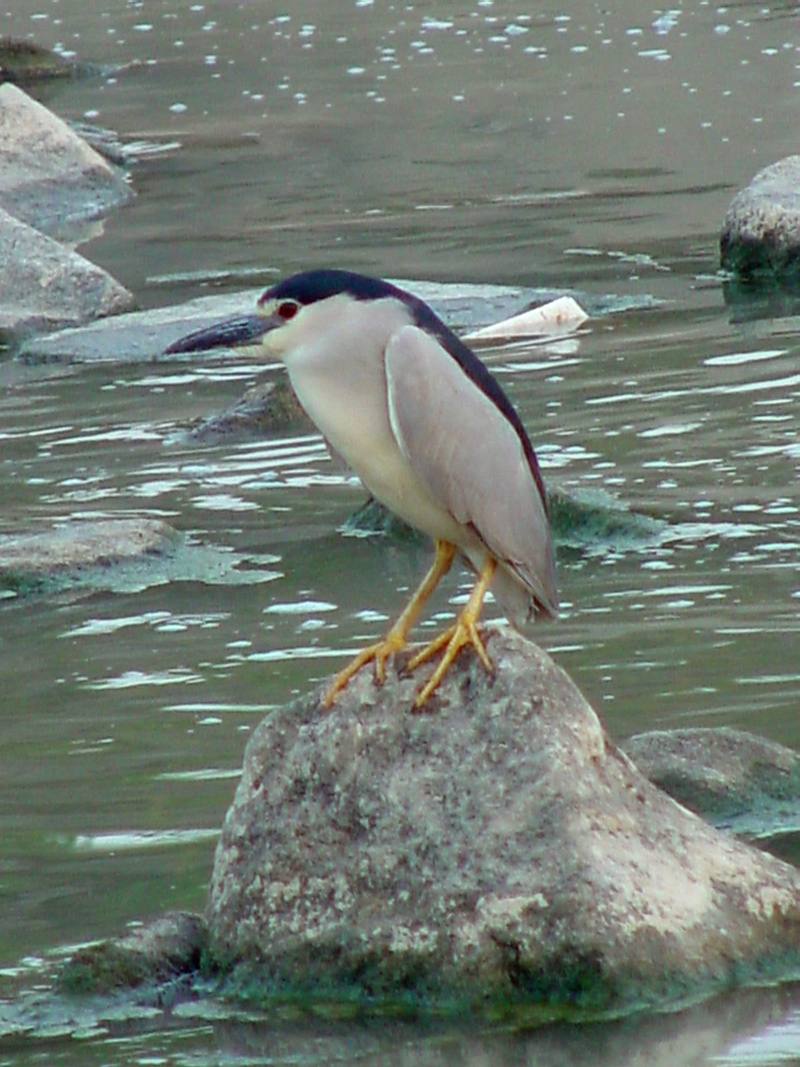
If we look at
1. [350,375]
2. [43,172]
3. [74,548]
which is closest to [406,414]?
[350,375]

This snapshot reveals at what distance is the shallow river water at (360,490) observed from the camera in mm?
5855

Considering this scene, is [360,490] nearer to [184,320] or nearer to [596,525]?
[596,525]

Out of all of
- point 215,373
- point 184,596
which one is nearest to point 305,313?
point 184,596

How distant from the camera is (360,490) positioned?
9586 mm

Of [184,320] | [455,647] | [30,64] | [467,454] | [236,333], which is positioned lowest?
[184,320]

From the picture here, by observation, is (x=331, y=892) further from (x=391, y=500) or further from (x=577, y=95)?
(x=577, y=95)

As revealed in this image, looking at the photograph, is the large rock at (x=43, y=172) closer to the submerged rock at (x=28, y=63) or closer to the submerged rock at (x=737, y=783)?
the submerged rock at (x=28, y=63)

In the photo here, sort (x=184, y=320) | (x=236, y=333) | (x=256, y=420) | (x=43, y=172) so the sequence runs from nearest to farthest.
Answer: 1. (x=236, y=333)
2. (x=256, y=420)
3. (x=184, y=320)
4. (x=43, y=172)

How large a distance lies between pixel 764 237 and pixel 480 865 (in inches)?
358

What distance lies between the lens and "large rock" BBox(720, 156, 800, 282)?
538 inches

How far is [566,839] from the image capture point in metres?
5.06

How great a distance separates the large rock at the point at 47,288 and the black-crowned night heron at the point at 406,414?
838 centimetres

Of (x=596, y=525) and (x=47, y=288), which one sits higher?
(x=47, y=288)

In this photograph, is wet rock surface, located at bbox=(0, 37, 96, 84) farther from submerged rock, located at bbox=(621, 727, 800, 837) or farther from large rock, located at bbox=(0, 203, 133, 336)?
submerged rock, located at bbox=(621, 727, 800, 837)
